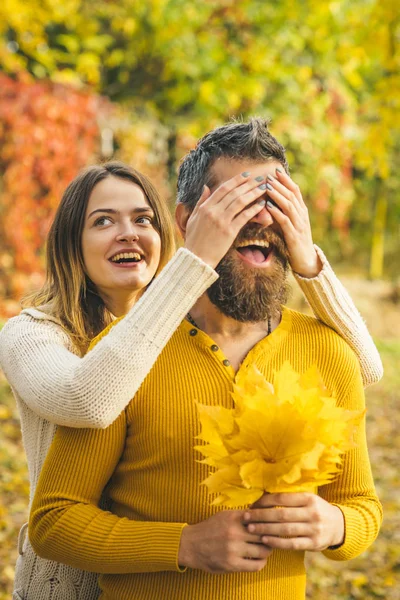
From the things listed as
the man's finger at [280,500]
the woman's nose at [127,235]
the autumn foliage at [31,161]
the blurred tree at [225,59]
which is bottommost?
the man's finger at [280,500]

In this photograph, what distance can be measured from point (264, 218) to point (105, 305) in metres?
1.05

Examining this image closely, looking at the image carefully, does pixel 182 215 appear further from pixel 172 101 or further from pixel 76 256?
pixel 172 101

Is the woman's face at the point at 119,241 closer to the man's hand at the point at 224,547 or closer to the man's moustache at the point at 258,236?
the man's moustache at the point at 258,236

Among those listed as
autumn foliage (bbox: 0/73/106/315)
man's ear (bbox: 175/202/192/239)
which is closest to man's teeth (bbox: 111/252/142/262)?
man's ear (bbox: 175/202/192/239)

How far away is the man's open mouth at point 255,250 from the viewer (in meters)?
1.74

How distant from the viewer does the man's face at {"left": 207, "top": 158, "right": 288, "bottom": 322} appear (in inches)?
68.4

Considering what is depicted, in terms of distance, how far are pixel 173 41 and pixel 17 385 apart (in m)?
A: 6.75

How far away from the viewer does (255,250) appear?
1.77 m

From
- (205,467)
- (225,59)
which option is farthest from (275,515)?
(225,59)

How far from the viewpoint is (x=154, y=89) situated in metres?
9.63

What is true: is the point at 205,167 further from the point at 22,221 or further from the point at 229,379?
the point at 22,221

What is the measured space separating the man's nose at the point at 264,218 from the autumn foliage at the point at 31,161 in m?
6.48

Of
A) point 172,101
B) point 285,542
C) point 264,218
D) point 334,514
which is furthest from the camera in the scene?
point 172,101

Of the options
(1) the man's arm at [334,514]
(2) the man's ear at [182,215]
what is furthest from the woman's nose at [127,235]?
(1) the man's arm at [334,514]
